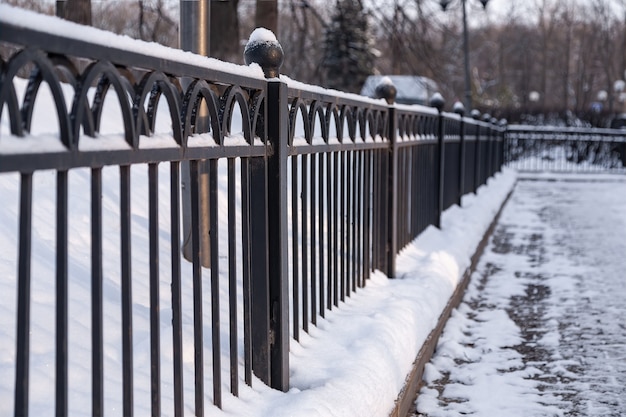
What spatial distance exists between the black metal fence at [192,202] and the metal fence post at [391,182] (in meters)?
0.01

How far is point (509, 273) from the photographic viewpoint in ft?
27.7

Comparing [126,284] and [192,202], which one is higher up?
[192,202]

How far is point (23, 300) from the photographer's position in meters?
1.75

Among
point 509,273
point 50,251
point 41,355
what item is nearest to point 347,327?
point 50,251

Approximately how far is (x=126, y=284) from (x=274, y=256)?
115 cm

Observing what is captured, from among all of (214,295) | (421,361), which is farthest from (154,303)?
(421,361)

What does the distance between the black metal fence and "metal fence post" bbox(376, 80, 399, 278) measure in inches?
0.4

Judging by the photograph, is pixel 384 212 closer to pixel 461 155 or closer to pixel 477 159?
pixel 461 155

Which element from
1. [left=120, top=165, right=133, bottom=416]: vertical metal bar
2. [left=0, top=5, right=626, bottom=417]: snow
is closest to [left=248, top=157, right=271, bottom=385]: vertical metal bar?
[left=0, top=5, right=626, bottom=417]: snow

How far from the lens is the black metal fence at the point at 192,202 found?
1.79 m

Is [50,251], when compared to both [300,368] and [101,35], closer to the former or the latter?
[300,368]

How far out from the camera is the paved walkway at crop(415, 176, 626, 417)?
14.3 ft

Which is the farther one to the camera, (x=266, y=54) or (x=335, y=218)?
(x=335, y=218)

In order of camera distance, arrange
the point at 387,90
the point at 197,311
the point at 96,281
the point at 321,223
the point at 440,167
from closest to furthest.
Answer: the point at 96,281 → the point at 197,311 → the point at 321,223 → the point at 387,90 → the point at 440,167
